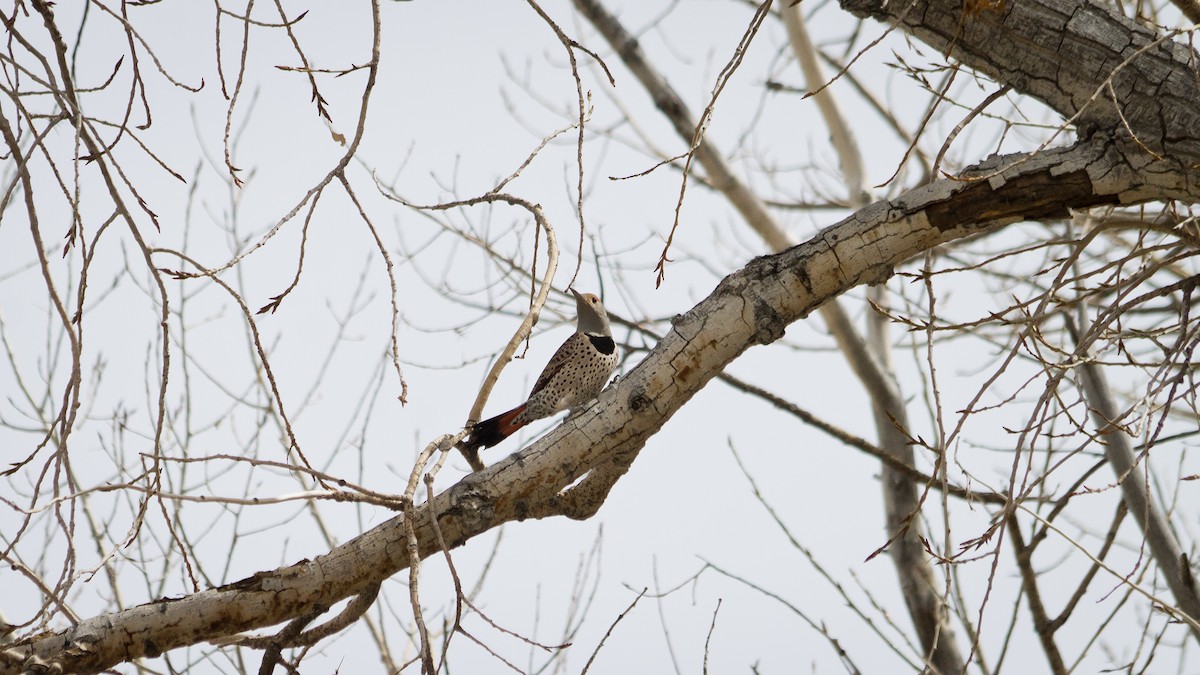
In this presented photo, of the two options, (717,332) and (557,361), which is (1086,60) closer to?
(717,332)

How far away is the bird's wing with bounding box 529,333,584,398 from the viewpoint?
484 centimetres

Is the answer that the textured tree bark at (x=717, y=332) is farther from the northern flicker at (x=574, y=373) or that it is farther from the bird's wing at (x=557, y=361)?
the bird's wing at (x=557, y=361)

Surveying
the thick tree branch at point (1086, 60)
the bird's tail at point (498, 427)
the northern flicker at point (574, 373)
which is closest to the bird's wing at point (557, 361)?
the northern flicker at point (574, 373)

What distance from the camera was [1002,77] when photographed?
2.70 meters

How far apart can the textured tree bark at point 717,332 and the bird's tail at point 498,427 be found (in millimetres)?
1282

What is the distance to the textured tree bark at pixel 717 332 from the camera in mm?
2467

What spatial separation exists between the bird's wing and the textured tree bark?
2.19 metres

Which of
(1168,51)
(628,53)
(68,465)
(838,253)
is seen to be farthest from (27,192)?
(628,53)

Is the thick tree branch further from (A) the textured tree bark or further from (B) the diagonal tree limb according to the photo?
(B) the diagonal tree limb

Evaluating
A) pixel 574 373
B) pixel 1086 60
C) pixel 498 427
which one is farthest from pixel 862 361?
pixel 1086 60

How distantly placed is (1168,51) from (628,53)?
3.24 m

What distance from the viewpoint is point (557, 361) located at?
16.1ft

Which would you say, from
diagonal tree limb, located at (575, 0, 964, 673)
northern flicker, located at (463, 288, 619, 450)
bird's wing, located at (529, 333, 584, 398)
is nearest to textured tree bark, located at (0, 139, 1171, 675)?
northern flicker, located at (463, 288, 619, 450)

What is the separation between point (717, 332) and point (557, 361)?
7.88 ft
